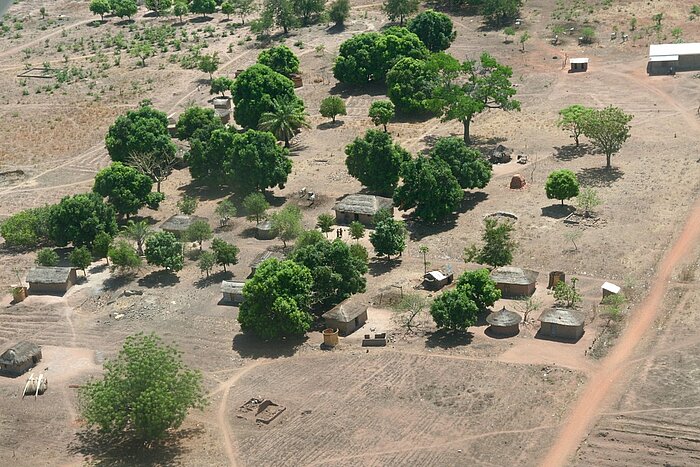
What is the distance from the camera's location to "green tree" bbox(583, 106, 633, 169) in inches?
3873

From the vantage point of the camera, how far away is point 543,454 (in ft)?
194

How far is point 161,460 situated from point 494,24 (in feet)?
324

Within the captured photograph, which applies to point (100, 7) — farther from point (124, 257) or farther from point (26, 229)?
point (124, 257)

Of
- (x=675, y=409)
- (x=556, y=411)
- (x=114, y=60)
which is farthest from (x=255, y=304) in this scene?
(x=114, y=60)

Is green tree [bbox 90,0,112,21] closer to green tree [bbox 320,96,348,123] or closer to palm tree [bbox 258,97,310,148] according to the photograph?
green tree [bbox 320,96,348,123]

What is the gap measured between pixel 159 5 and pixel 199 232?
284 ft

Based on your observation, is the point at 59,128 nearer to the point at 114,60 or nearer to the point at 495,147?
the point at 114,60

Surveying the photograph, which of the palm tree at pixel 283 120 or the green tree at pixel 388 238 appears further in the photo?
the palm tree at pixel 283 120

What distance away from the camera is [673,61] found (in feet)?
405

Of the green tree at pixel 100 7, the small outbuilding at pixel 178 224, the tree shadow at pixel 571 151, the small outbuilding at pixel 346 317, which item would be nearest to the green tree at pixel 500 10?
the tree shadow at pixel 571 151

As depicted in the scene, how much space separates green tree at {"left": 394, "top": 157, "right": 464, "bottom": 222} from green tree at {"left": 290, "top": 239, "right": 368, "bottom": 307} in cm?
1467

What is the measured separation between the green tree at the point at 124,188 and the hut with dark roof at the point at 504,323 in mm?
37531

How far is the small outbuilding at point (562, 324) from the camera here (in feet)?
233

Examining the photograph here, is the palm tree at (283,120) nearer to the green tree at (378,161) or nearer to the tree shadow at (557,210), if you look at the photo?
the green tree at (378,161)
